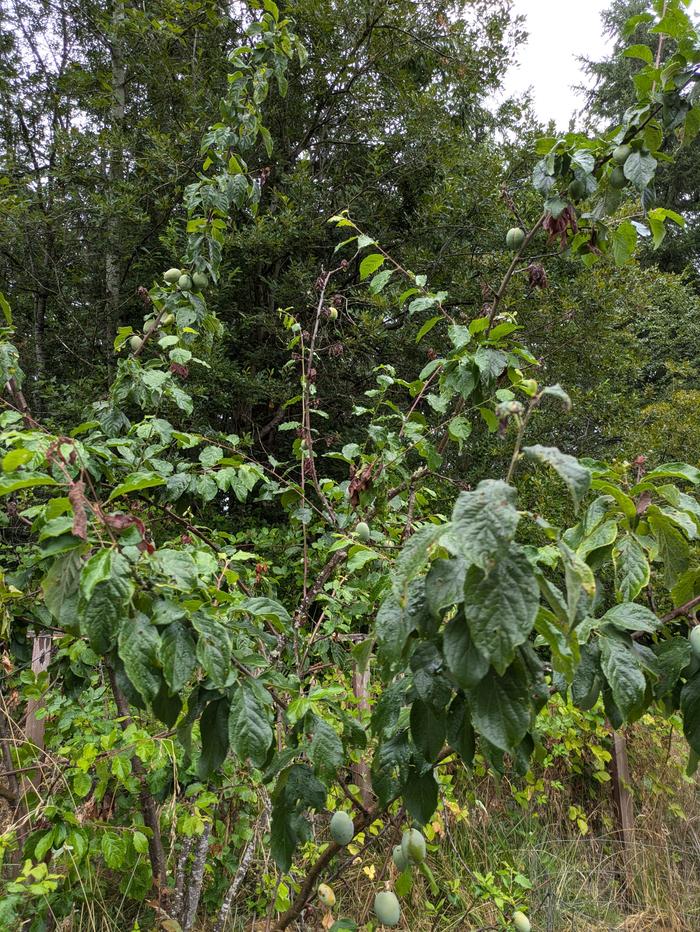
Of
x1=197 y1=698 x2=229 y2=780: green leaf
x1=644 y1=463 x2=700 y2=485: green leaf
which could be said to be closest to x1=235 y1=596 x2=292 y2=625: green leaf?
Answer: x1=197 y1=698 x2=229 y2=780: green leaf

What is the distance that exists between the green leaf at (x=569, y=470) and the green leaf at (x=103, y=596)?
480 millimetres

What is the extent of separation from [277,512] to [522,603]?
4.27 metres

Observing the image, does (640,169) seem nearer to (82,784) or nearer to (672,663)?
(672,663)

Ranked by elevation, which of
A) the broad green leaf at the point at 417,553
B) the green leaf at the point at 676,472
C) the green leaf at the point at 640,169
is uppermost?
the green leaf at the point at 640,169

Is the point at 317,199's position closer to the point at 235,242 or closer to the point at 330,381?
the point at 235,242

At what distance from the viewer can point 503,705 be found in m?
0.64

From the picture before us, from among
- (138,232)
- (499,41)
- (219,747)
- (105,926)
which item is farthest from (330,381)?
(219,747)

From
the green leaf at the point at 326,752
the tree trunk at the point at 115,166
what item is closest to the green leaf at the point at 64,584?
the green leaf at the point at 326,752

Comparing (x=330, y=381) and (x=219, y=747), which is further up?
(x=330, y=381)

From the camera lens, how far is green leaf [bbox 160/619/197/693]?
0.77 meters

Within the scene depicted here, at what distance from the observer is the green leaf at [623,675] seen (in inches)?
29.1

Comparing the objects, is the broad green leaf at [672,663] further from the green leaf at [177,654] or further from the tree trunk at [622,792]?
the tree trunk at [622,792]

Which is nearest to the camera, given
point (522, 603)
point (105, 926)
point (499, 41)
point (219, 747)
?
point (522, 603)

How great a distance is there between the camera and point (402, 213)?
4793 mm
